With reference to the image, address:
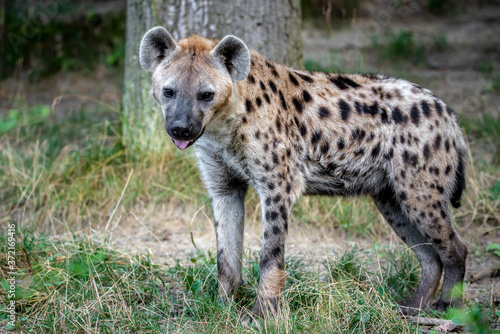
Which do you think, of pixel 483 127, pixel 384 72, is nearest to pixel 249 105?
pixel 483 127

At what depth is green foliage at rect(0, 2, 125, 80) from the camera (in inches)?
332

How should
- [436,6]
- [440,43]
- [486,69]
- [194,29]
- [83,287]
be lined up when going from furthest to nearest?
[436,6], [440,43], [486,69], [194,29], [83,287]

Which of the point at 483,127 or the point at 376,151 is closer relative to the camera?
the point at 376,151

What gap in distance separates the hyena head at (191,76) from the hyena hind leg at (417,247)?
131cm

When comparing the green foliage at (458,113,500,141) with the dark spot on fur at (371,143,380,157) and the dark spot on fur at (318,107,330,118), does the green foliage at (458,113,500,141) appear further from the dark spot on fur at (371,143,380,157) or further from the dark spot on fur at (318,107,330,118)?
the dark spot on fur at (318,107,330,118)

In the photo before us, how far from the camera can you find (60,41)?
862cm

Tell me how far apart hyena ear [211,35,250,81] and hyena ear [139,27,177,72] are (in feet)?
0.86

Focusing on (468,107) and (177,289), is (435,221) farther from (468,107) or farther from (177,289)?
(468,107)

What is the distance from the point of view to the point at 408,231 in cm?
398

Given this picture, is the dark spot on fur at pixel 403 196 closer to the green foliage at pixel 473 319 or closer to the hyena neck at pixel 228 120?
the green foliage at pixel 473 319

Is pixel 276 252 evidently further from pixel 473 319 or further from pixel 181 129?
pixel 473 319

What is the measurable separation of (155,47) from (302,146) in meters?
1.03

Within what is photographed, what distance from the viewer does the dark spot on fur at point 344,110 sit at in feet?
12.3

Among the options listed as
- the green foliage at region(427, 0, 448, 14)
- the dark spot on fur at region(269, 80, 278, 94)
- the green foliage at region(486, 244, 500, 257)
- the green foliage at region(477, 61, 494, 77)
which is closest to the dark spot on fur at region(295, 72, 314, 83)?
the dark spot on fur at region(269, 80, 278, 94)
